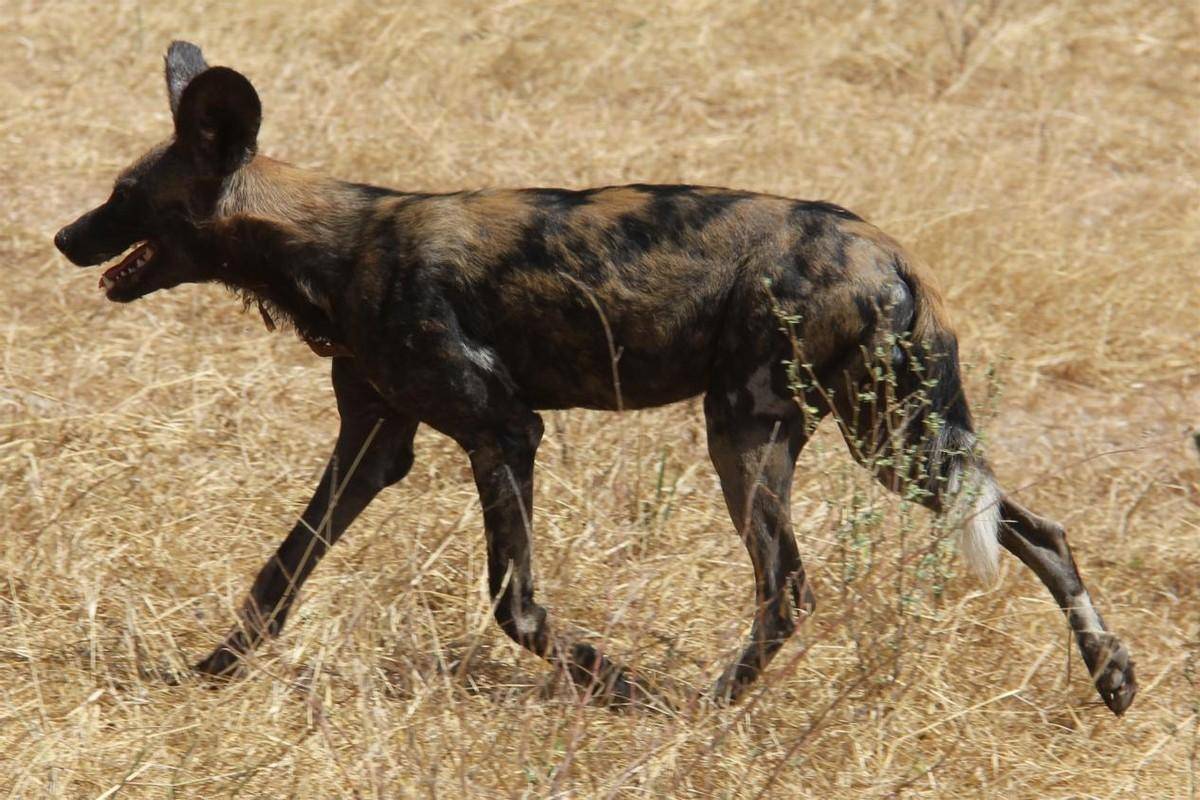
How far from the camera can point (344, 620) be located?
431 centimetres

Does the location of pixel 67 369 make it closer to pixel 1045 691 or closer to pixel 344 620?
pixel 344 620

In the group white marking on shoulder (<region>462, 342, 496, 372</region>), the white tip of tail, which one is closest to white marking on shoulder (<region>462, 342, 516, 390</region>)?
white marking on shoulder (<region>462, 342, 496, 372</region>)

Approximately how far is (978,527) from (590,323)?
1060 millimetres

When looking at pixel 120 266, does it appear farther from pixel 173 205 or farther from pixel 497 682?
pixel 497 682

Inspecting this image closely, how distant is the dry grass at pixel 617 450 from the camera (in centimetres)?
380

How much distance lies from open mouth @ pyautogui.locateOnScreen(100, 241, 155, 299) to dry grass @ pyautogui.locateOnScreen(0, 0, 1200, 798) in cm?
71

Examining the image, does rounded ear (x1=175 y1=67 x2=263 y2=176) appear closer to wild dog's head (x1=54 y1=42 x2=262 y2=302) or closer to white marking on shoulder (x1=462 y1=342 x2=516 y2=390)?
wild dog's head (x1=54 y1=42 x2=262 y2=302)

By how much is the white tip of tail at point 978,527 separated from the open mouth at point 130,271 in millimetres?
2121

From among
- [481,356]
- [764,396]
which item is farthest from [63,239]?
[764,396]

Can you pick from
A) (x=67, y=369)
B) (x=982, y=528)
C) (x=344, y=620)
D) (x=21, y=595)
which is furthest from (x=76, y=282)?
(x=982, y=528)

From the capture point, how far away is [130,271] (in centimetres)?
440

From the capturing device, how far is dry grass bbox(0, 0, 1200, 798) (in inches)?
150

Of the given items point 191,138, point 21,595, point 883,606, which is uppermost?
point 191,138

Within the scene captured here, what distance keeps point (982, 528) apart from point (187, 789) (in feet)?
6.36
